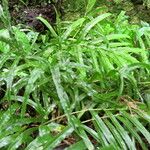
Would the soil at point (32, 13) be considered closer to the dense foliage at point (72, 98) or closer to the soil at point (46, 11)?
the soil at point (46, 11)

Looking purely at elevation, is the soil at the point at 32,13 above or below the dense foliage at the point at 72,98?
above

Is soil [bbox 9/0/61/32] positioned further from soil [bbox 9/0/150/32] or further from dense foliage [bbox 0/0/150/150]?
dense foliage [bbox 0/0/150/150]

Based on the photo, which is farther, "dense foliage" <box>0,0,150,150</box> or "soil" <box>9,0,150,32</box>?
"soil" <box>9,0,150,32</box>

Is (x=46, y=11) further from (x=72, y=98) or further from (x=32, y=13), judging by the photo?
(x=72, y=98)

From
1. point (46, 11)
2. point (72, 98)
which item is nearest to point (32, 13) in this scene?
point (46, 11)

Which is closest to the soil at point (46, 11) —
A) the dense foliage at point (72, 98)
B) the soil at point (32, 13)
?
the soil at point (32, 13)

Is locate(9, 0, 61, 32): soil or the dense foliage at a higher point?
locate(9, 0, 61, 32): soil

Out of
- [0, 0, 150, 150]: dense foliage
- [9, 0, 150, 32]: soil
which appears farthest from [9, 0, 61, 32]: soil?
[0, 0, 150, 150]: dense foliage

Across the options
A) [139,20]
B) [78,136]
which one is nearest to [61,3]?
[139,20]

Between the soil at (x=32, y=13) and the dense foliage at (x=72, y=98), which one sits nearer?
the dense foliage at (x=72, y=98)
